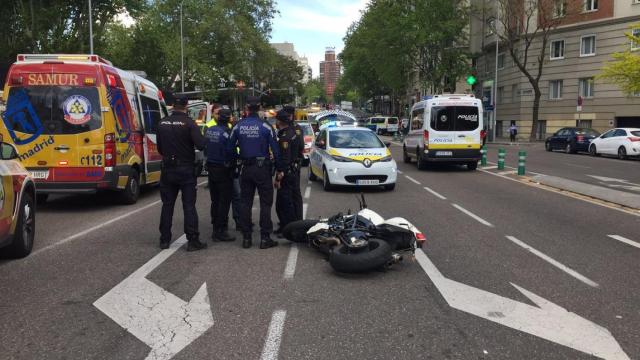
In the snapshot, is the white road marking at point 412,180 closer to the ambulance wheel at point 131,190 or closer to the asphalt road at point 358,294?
the asphalt road at point 358,294

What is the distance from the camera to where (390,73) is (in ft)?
181

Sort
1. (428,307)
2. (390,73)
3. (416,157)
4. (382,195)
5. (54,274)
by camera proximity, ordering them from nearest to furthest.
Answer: (428,307)
(54,274)
(382,195)
(416,157)
(390,73)

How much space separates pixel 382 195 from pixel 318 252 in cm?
589

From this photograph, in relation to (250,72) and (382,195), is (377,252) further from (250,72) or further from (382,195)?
(250,72)

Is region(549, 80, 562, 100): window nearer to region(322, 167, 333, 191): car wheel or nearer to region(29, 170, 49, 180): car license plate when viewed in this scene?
region(322, 167, 333, 191): car wheel

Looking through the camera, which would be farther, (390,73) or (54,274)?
(390,73)

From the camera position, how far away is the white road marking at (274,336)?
12.8 ft

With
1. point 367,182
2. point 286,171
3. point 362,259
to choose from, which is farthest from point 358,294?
point 367,182

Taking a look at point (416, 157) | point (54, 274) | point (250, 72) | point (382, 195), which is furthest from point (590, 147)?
point (250, 72)

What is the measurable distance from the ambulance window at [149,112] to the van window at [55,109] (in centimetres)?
203

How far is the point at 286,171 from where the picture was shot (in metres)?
8.01

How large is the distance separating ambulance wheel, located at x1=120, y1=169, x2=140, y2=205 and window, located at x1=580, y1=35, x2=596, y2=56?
35.1 meters

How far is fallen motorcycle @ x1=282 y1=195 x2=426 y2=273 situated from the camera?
5801 millimetres

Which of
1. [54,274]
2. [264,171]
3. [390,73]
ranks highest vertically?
[390,73]
